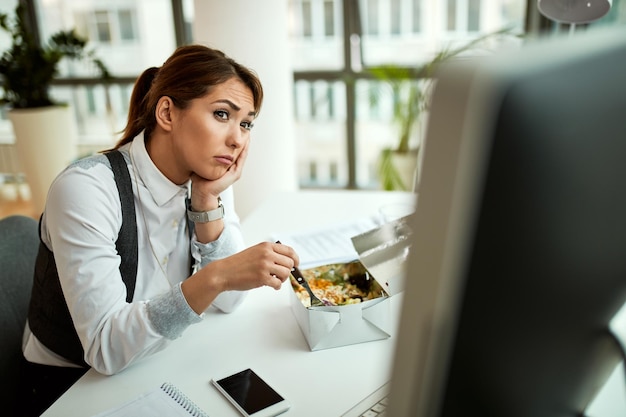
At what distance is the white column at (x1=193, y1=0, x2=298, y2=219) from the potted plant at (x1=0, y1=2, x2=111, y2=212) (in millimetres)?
1491

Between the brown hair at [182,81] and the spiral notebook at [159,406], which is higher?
the brown hair at [182,81]

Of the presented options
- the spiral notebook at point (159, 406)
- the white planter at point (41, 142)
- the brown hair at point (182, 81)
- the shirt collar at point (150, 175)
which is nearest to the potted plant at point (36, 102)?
the white planter at point (41, 142)

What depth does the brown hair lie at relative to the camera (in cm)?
132

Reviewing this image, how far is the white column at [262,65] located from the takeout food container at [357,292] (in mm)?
Result: 2021

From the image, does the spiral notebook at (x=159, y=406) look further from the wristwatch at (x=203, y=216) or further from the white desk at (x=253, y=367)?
the wristwatch at (x=203, y=216)

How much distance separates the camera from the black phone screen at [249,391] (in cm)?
98

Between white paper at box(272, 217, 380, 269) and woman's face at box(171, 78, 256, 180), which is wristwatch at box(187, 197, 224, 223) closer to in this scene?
woman's face at box(171, 78, 256, 180)

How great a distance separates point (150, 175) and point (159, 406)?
54 cm

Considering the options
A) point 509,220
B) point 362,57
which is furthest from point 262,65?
point 509,220

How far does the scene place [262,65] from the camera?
10.3 feet

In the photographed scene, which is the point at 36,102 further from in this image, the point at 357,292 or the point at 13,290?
the point at 357,292

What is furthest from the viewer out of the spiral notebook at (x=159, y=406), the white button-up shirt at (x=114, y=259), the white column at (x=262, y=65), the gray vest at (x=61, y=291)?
the white column at (x=262, y=65)

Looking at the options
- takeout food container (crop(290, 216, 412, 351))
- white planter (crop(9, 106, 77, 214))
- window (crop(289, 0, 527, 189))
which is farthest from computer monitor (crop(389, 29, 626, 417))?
white planter (crop(9, 106, 77, 214))

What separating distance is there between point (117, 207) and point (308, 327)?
0.48 metres
